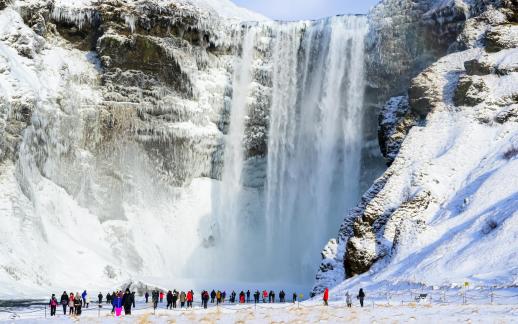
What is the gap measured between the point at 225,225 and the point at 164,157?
1057 cm

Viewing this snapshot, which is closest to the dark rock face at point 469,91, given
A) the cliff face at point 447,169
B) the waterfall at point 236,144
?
the cliff face at point 447,169

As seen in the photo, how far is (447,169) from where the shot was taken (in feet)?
200

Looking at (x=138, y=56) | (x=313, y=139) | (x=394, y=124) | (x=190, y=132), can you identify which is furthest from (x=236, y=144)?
(x=394, y=124)

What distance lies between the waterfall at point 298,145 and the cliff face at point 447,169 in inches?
448

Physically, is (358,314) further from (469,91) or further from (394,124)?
(394,124)

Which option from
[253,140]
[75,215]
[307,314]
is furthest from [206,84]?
[307,314]

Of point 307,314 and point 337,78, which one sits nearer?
point 307,314

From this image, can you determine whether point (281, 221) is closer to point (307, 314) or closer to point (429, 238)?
point (429, 238)

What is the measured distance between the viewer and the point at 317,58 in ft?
289

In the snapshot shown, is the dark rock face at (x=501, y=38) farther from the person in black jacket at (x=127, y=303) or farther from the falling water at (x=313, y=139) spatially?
the person in black jacket at (x=127, y=303)

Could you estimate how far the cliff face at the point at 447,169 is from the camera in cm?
5081

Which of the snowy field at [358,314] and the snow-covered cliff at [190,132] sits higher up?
the snow-covered cliff at [190,132]

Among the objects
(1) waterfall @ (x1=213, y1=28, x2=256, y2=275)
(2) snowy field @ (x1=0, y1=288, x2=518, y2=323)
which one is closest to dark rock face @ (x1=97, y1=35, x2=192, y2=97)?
(1) waterfall @ (x1=213, y1=28, x2=256, y2=275)

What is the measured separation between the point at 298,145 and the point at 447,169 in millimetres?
29341
